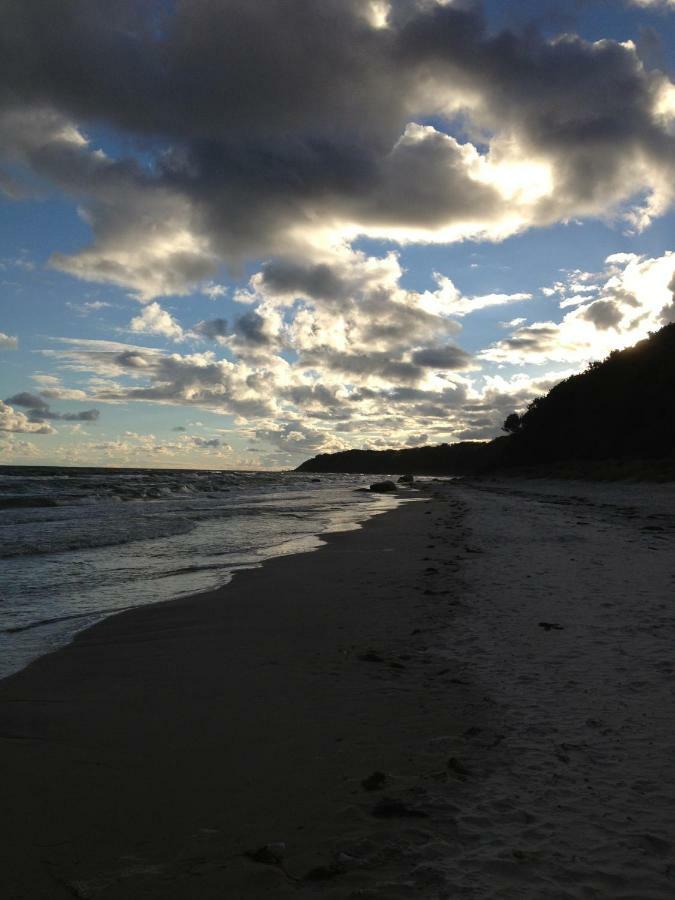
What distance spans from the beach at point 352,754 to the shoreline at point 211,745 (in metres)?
0.01

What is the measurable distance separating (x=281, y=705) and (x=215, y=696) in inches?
20.3

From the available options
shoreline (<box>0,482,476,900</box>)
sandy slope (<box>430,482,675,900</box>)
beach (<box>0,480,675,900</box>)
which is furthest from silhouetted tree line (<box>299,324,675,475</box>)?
shoreline (<box>0,482,476,900</box>)

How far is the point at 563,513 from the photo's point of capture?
18.5 metres

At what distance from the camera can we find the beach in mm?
2191

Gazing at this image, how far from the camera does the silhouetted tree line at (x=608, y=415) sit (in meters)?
45.2

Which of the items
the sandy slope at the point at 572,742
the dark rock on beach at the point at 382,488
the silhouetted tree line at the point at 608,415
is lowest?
Result: the dark rock on beach at the point at 382,488

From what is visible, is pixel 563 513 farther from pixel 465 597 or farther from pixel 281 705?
pixel 281 705

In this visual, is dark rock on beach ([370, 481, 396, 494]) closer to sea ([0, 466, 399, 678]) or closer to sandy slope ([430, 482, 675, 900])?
sea ([0, 466, 399, 678])

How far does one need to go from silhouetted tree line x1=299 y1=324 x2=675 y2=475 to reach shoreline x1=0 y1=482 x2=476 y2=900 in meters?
41.4

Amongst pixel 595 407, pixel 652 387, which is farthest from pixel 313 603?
pixel 595 407

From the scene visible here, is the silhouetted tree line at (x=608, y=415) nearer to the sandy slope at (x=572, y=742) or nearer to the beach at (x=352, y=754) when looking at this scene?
the sandy slope at (x=572, y=742)

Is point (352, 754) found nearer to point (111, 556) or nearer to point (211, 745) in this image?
point (211, 745)

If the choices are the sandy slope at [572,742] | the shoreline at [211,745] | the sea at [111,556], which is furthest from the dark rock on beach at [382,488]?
the shoreline at [211,745]

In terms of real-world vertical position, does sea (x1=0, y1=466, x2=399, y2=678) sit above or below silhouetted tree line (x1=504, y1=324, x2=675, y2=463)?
below
